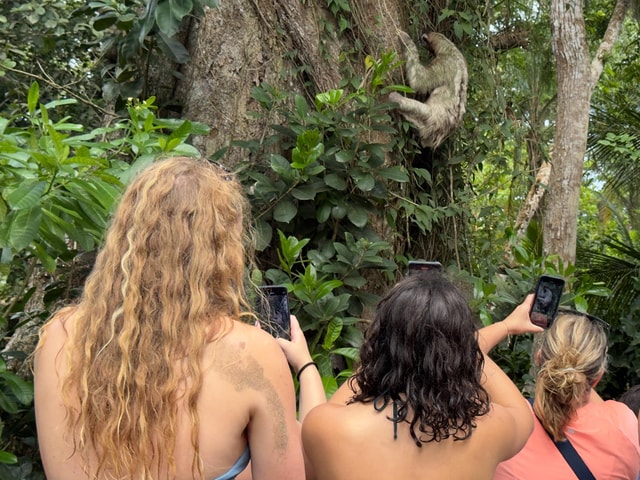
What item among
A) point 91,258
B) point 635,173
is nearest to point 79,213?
point 91,258

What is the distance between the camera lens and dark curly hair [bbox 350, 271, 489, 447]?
178 cm

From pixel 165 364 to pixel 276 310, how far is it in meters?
0.66

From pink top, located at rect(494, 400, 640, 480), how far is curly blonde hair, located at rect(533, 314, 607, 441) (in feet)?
0.20

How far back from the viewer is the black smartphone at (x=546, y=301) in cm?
251

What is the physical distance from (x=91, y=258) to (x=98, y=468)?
227cm

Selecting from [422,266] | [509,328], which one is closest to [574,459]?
[509,328]

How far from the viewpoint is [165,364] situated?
1546mm

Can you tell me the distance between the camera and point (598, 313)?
571 cm

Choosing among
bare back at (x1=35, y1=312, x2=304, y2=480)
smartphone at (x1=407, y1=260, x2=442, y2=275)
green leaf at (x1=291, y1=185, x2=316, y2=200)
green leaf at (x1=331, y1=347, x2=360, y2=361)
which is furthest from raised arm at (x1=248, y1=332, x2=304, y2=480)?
green leaf at (x1=291, y1=185, x2=316, y2=200)

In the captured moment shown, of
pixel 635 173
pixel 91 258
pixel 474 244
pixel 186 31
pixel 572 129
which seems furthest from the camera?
pixel 635 173

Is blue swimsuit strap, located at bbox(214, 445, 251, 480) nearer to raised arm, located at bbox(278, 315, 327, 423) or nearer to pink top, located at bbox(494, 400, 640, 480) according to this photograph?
raised arm, located at bbox(278, 315, 327, 423)

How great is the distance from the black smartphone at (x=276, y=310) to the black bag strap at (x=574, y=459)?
104 centimetres

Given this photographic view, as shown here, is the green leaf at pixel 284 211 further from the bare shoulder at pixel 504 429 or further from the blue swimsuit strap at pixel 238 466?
the blue swimsuit strap at pixel 238 466

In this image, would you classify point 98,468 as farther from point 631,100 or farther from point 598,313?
point 631,100
